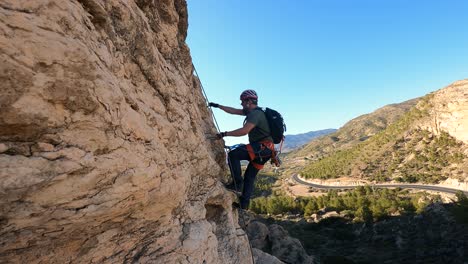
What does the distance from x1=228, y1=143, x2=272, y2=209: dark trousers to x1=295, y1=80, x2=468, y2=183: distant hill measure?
68.5 metres

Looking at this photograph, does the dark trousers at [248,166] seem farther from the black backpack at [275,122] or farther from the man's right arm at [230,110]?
the man's right arm at [230,110]

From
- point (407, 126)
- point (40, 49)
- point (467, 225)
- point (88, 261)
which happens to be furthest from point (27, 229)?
point (407, 126)

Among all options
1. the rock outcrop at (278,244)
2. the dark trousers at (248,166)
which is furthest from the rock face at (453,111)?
the dark trousers at (248,166)

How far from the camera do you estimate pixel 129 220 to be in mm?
4715

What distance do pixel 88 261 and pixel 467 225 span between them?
140 feet

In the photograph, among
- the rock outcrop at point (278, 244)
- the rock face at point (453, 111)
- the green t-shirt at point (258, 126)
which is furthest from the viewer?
the rock face at point (453, 111)

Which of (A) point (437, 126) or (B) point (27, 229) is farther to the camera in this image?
(A) point (437, 126)

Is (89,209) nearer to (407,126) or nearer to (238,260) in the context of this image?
(238,260)

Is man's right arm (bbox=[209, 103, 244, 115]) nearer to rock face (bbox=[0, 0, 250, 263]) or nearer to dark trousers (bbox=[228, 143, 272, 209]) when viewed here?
dark trousers (bbox=[228, 143, 272, 209])

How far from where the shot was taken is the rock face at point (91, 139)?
117 inches

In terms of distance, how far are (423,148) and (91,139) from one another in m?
93.1

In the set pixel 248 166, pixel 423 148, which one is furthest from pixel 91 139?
pixel 423 148

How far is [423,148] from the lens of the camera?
80.5m

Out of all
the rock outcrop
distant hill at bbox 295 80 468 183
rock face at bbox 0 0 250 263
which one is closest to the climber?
rock face at bbox 0 0 250 263
